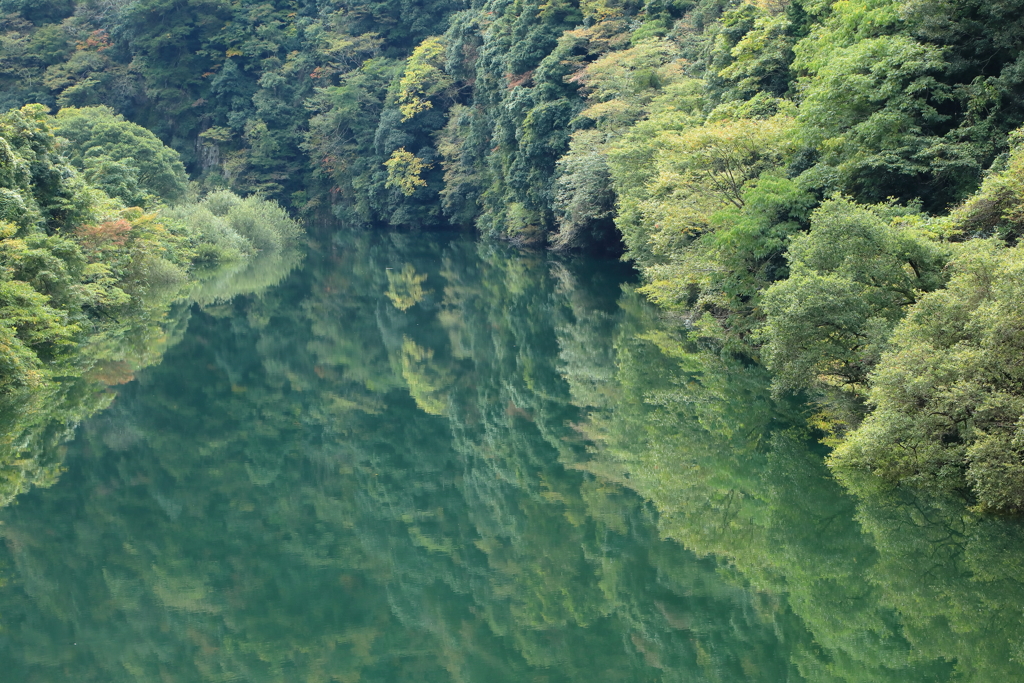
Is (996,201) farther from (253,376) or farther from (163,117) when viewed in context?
(163,117)

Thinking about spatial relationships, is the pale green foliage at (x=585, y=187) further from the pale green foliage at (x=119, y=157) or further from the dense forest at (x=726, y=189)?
the pale green foliage at (x=119, y=157)

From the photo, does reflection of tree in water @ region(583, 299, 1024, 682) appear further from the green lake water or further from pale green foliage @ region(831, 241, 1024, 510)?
pale green foliage @ region(831, 241, 1024, 510)

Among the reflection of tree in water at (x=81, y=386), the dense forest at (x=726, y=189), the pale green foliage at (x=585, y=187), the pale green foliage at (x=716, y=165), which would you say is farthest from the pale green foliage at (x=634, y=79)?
the reflection of tree in water at (x=81, y=386)

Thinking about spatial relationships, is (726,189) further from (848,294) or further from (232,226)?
(232,226)

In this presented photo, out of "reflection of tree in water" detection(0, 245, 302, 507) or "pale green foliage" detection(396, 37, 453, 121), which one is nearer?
"reflection of tree in water" detection(0, 245, 302, 507)

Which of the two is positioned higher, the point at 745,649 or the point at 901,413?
the point at 901,413

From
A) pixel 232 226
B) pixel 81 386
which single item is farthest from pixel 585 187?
pixel 81 386

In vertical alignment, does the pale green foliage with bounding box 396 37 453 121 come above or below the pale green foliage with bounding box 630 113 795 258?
above

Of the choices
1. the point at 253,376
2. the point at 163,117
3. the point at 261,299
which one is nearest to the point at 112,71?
the point at 163,117

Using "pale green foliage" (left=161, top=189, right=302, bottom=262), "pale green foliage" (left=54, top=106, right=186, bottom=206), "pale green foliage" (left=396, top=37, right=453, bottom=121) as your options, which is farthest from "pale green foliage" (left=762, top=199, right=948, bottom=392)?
"pale green foliage" (left=396, top=37, right=453, bottom=121)
